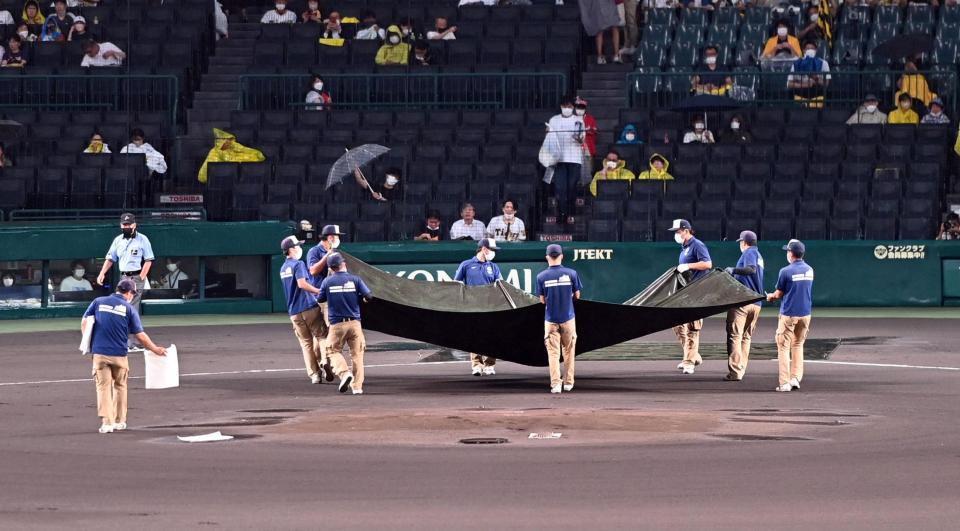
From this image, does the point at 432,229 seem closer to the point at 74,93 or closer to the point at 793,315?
the point at 74,93

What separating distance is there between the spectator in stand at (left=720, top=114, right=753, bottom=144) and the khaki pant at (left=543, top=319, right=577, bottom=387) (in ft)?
52.7

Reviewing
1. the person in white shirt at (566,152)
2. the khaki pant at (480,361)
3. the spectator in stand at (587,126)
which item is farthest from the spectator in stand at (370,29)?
the khaki pant at (480,361)

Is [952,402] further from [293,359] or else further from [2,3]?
[2,3]

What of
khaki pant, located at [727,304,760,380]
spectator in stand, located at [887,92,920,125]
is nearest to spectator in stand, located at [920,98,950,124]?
spectator in stand, located at [887,92,920,125]

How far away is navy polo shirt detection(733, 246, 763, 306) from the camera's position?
72.5 feet

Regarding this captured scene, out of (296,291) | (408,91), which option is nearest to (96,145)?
(408,91)

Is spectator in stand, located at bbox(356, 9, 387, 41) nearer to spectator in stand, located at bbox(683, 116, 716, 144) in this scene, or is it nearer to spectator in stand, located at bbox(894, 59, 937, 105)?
spectator in stand, located at bbox(683, 116, 716, 144)

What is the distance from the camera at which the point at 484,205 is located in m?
34.5

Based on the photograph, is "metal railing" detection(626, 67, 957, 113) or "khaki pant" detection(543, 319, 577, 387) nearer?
"khaki pant" detection(543, 319, 577, 387)

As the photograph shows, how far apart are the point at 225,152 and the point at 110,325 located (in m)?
A: 19.2

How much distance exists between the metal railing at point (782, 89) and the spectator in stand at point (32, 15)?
49.3ft

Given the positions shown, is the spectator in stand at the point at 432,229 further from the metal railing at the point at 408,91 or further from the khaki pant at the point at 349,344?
the khaki pant at the point at 349,344

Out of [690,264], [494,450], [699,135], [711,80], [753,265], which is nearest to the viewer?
[494,450]

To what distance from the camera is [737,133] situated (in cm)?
3584
